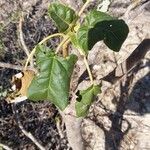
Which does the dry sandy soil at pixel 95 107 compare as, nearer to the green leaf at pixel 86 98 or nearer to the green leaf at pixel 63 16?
the green leaf at pixel 86 98

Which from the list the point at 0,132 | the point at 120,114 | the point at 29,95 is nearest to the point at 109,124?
the point at 120,114

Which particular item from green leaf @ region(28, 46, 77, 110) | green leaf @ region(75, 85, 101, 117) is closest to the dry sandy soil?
green leaf @ region(75, 85, 101, 117)

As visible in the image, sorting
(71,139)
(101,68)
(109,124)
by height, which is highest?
(71,139)

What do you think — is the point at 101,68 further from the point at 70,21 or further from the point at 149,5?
the point at 70,21

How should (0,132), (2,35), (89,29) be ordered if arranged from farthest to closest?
(2,35) < (0,132) < (89,29)

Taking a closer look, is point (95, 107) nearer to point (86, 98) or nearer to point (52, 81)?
point (86, 98)

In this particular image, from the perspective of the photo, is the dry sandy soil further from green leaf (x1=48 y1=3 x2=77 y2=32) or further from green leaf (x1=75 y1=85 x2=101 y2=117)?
green leaf (x1=48 y1=3 x2=77 y2=32)

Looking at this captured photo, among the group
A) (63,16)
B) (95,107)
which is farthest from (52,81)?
(95,107)
